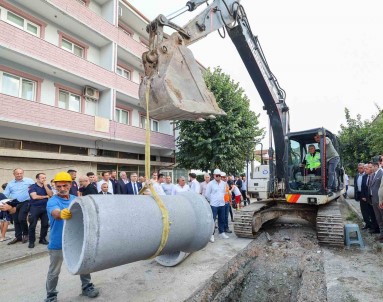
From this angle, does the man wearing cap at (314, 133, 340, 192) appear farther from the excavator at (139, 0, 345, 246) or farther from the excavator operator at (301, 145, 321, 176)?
the excavator operator at (301, 145, 321, 176)

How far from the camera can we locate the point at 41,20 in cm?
1263

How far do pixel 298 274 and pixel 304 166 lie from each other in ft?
12.2

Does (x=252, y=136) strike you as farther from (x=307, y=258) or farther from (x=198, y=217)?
(x=198, y=217)

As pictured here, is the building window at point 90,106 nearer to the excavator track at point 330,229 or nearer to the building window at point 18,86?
the building window at point 18,86

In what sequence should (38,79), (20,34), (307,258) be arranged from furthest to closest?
(38,79), (20,34), (307,258)

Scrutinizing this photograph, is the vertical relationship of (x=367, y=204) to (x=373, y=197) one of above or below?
below

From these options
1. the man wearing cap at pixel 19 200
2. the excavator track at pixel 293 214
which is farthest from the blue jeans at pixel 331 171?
the man wearing cap at pixel 19 200

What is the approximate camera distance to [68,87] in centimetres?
1371

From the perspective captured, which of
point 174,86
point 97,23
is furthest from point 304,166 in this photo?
point 97,23

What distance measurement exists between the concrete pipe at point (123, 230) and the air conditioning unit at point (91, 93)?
1215 centimetres

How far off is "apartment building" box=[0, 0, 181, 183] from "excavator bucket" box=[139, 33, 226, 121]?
349 inches

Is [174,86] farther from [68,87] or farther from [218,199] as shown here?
[68,87]

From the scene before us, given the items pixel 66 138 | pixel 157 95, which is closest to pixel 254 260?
pixel 157 95

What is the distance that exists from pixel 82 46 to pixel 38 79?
344 centimetres
